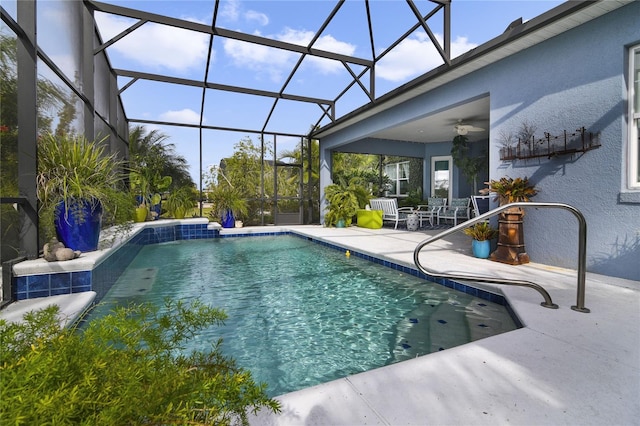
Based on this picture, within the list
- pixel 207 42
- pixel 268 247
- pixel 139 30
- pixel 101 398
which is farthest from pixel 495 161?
pixel 139 30

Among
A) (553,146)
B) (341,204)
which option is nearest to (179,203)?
(341,204)

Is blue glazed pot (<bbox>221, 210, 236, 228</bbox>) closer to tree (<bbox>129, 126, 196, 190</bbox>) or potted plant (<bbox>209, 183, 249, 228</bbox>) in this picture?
potted plant (<bbox>209, 183, 249, 228</bbox>)

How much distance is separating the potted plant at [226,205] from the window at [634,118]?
8479mm

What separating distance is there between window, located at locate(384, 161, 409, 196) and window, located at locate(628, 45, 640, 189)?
31.1ft

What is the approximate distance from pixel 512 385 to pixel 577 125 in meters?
3.64

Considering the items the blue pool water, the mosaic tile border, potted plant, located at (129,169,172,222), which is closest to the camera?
the blue pool water

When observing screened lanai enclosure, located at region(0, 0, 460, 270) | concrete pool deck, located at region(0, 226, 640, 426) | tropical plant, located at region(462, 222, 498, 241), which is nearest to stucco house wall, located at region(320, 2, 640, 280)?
tropical plant, located at region(462, 222, 498, 241)

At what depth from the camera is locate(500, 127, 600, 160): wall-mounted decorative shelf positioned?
3.64 m

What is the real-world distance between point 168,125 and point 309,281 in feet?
25.7

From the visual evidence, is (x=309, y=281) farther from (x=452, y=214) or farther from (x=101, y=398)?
(x=452, y=214)

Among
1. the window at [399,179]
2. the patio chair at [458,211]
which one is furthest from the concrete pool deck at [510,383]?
the window at [399,179]

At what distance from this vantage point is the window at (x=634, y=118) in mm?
Result: 3320

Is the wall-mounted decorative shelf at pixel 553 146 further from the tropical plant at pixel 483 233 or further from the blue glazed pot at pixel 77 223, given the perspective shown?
the blue glazed pot at pixel 77 223

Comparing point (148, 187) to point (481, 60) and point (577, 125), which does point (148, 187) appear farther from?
point (577, 125)
